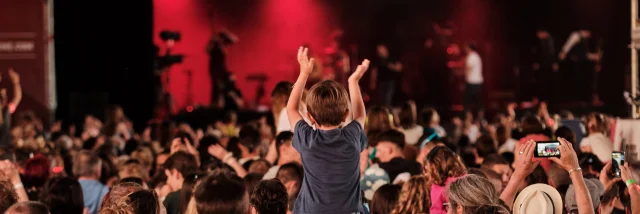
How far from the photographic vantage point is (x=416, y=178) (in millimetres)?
5867

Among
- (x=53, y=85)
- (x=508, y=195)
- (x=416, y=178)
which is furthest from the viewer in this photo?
(x=53, y=85)

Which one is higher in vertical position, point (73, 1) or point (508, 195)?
point (73, 1)

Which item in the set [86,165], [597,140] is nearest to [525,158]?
[86,165]

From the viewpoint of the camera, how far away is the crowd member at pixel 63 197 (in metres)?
Result: 6.33

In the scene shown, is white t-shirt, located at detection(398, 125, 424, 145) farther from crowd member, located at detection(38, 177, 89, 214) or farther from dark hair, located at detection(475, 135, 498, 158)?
crowd member, located at detection(38, 177, 89, 214)

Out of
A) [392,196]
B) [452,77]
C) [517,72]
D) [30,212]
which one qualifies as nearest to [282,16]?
[452,77]

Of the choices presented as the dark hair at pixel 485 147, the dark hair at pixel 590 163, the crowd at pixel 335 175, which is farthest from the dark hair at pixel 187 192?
the dark hair at pixel 485 147

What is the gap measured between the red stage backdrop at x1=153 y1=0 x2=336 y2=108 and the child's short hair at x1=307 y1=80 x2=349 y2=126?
1593 cm

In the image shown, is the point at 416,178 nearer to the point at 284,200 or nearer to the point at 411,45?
the point at 284,200

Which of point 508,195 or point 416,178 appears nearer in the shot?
point 508,195

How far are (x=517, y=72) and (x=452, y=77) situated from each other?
1536mm

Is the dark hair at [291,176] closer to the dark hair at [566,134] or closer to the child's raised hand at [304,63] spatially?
the child's raised hand at [304,63]

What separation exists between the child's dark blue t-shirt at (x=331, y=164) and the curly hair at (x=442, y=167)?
89 cm

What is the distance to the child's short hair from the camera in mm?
4778
